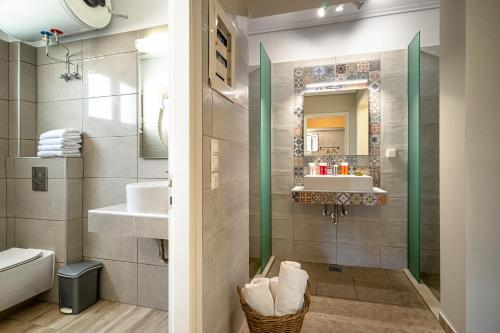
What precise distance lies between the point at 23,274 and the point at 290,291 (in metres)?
1.95

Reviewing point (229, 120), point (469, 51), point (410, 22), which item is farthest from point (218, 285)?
point (410, 22)

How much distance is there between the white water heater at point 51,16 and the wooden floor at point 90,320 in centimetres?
226

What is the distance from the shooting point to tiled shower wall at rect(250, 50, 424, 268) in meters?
2.59

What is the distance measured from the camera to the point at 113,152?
208 centimetres

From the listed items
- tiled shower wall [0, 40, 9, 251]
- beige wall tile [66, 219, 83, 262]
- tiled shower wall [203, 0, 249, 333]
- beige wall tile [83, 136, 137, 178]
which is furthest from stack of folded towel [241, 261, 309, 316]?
tiled shower wall [0, 40, 9, 251]

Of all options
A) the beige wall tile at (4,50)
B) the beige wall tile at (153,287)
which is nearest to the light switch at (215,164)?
the beige wall tile at (153,287)

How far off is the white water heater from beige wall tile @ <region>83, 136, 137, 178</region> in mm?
920

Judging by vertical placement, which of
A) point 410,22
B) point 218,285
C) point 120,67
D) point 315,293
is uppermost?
point 410,22

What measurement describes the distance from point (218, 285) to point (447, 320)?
1557 mm

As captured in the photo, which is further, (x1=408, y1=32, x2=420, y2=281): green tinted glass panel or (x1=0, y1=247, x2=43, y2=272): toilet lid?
(x1=408, y1=32, x2=420, y2=281): green tinted glass panel

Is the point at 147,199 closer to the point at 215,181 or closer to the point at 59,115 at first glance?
the point at 215,181

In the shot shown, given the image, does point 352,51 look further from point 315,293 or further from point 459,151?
point 315,293

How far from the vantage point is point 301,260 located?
2867 millimetres

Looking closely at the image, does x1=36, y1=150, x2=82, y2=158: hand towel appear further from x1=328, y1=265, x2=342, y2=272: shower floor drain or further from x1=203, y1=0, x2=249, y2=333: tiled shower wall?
x1=328, y1=265, x2=342, y2=272: shower floor drain
